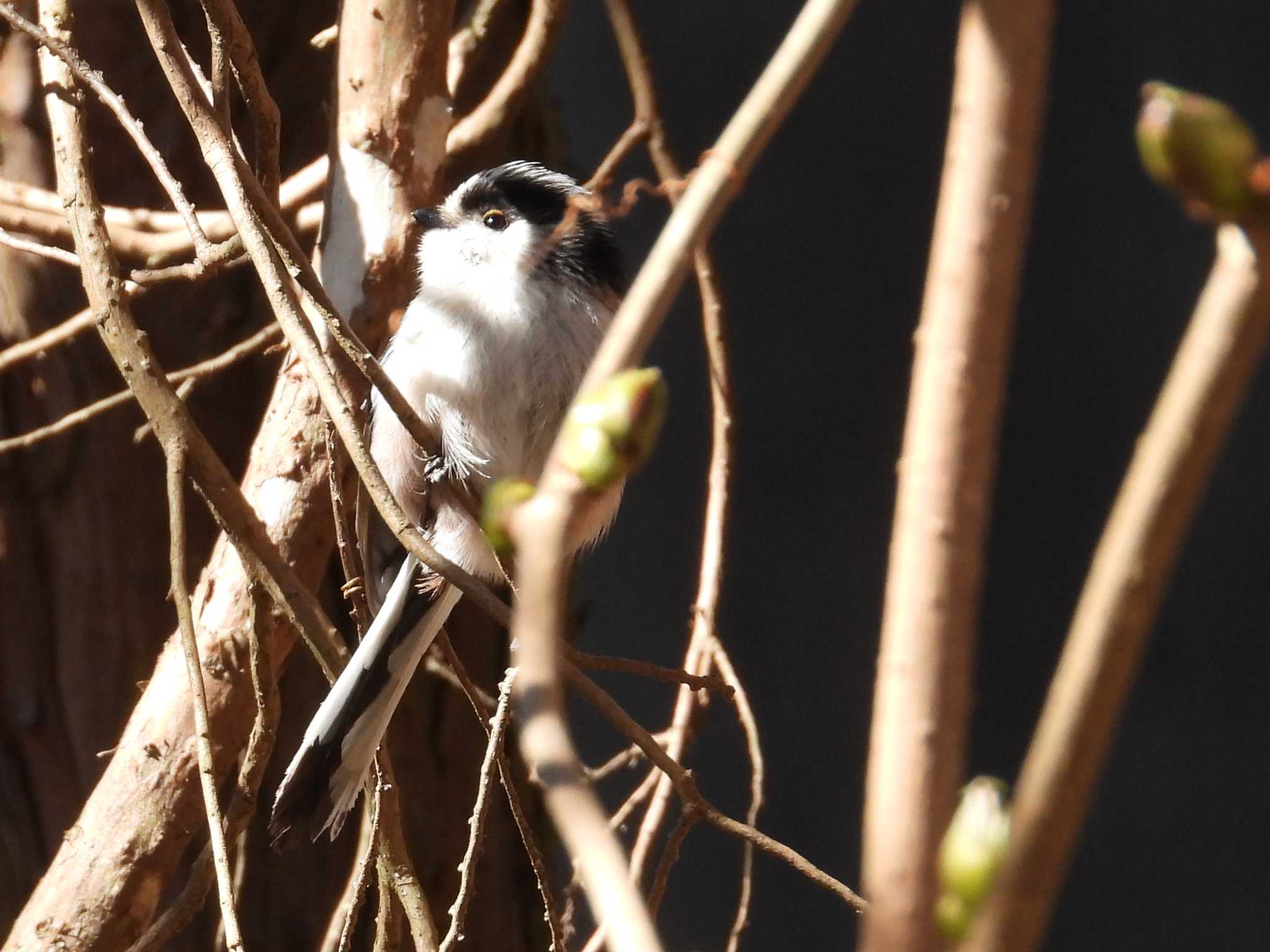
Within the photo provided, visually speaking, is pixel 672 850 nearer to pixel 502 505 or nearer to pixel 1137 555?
pixel 502 505

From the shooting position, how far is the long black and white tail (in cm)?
136

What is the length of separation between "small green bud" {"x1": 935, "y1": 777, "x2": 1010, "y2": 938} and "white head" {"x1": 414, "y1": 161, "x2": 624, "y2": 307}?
1.35 metres

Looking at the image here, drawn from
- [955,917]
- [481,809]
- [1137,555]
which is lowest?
[481,809]

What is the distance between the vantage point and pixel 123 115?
43.3 inches

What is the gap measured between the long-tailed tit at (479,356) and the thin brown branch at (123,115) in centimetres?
46

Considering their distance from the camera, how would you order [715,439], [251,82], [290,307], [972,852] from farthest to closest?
[715,439] → [251,82] → [290,307] → [972,852]

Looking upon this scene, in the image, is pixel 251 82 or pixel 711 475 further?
pixel 711 475

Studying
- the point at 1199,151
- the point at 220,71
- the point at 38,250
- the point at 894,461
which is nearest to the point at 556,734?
the point at 1199,151

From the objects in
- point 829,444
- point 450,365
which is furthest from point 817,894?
point 450,365

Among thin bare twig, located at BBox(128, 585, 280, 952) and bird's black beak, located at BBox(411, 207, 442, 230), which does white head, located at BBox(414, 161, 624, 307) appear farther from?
thin bare twig, located at BBox(128, 585, 280, 952)

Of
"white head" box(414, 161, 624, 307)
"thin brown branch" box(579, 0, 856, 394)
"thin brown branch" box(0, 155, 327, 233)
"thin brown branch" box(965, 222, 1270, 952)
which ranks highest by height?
"thin brown branch" box(579, 0, 856, 394)

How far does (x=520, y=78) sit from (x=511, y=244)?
0.20 m

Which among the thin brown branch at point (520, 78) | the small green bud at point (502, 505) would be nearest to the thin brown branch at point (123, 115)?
the thin brown branch at point (520, 78)

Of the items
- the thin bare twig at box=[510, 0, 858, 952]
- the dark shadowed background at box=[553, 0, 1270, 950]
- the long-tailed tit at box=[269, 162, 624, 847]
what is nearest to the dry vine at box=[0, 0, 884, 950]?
the thin bare twig at box=[510, 0, 858, 952]
